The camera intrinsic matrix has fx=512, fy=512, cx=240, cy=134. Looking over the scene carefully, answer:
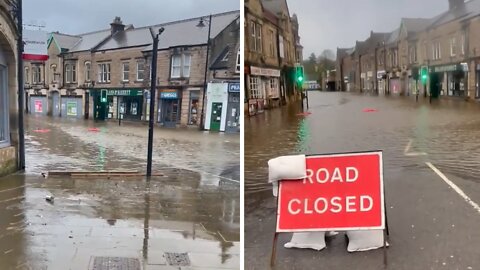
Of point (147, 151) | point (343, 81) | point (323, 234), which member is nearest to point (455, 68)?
point (343, 81)

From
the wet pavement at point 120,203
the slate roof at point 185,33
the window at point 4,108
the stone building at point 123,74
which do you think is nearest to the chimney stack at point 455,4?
the wet pavement at point 120,203

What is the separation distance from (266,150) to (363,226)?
1.50ft

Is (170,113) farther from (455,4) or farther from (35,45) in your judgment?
(455,4)

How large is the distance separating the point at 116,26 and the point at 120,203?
4.56 ft

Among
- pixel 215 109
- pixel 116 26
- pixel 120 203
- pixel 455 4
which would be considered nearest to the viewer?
pixel 455 4

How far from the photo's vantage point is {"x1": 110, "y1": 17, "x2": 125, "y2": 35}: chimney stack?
3997 mm

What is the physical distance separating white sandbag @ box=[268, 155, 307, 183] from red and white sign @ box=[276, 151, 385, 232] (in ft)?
0.08

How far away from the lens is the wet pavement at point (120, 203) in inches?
108

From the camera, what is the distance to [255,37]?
74.4 inches

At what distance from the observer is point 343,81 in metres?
2.03

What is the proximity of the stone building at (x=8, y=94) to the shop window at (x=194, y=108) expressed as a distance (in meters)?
1.62

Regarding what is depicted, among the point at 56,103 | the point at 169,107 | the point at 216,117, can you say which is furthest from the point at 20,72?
the point at 216,117

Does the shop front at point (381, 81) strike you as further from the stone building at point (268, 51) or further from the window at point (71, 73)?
the window at point (71, 73)

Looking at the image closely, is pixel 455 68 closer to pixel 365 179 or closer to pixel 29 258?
pixel 365 179
